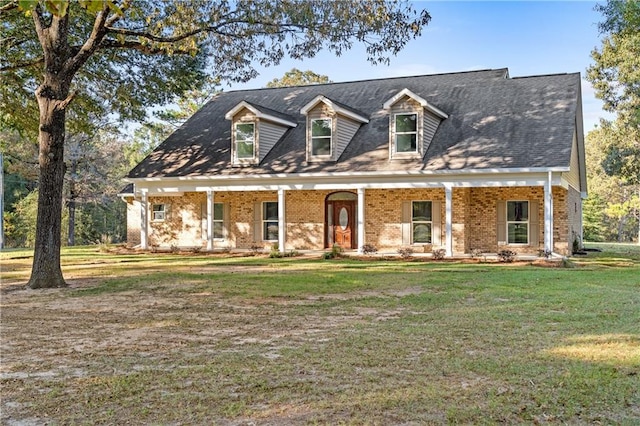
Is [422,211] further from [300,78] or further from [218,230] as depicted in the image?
[300,78]

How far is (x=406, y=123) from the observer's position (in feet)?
67.4

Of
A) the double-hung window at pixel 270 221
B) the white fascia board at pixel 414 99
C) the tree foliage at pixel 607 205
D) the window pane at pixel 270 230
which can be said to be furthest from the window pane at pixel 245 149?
the tree foliage at pixel 607 205

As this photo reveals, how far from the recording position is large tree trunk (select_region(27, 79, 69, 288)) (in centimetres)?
1313

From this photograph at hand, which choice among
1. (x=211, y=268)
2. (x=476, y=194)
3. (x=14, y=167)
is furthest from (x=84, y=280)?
(x=14, y=167)

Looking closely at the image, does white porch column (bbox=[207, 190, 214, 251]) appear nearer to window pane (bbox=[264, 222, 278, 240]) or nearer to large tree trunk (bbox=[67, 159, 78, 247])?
window pane (bbox=[264, 222, 278, 240])

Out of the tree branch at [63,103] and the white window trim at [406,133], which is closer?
the tree branch at [63,103]

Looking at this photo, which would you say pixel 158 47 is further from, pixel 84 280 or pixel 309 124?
pixel 309 124

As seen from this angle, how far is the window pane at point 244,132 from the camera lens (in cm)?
2291

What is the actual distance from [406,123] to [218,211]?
8.75m

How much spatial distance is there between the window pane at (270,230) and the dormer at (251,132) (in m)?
2.63

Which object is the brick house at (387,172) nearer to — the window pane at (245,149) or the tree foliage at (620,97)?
the window pane at (245,149)

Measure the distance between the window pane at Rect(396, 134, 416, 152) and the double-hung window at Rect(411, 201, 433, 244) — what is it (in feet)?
6.59

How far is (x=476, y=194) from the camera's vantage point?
20547mm

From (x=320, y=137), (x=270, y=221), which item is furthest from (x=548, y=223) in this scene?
(x=270, y=221)
